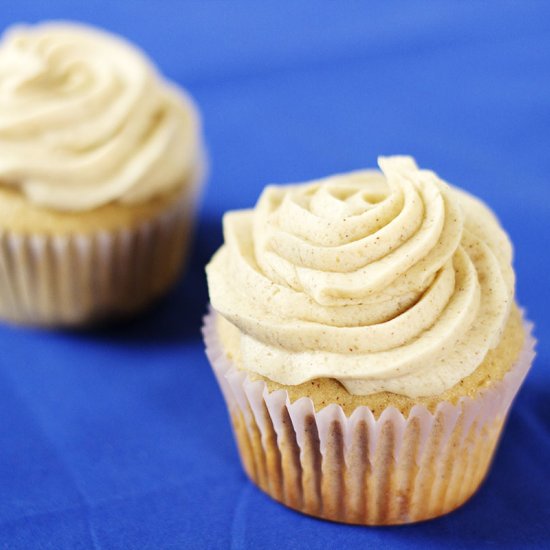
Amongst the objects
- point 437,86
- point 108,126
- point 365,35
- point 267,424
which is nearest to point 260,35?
point 365,35

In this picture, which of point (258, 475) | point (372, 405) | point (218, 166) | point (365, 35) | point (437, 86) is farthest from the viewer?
point (365, 35)

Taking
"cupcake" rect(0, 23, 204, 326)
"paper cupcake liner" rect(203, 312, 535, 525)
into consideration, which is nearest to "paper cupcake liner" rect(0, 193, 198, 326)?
"cupcake" rect(0, 23, 204, 326)

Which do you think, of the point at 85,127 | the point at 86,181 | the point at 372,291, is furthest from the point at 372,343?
the point at 85,127

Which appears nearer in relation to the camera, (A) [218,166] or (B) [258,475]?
(B) [258,475]

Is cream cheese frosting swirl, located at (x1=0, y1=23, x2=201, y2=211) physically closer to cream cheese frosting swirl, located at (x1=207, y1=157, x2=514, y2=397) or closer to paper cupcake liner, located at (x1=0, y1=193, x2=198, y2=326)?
paper cupcake liner, located at (x1=0, y1=193, x2=198, y2=326)

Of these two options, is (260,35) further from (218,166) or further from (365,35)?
(218,166)

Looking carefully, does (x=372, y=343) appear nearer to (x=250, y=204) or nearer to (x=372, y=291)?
(x=372, y=291)
